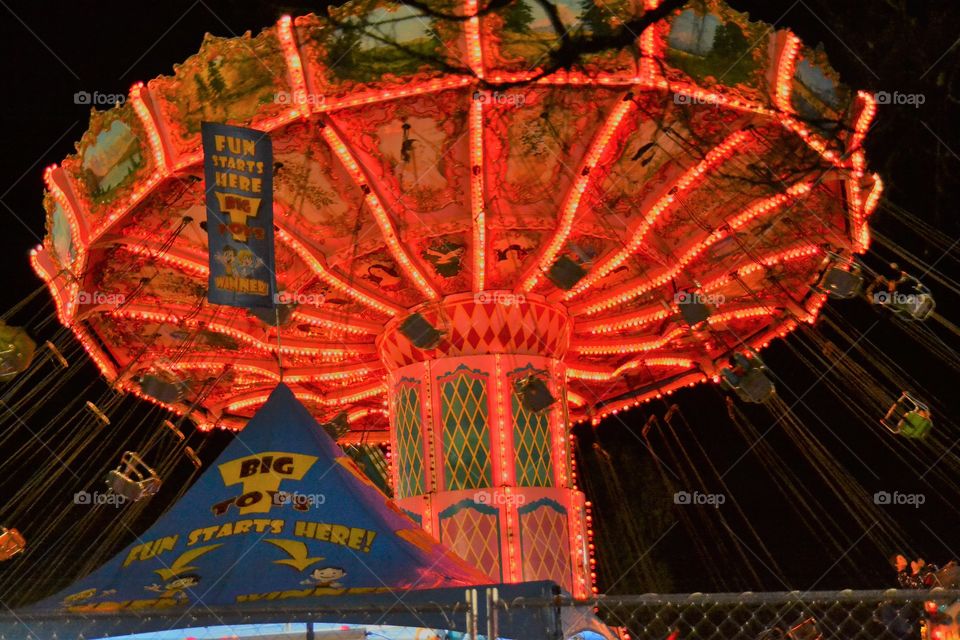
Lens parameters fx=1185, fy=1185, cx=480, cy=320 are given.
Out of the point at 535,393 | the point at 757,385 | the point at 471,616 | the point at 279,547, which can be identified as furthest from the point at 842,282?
the point at 471,616

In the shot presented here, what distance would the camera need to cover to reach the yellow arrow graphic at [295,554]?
9.37m

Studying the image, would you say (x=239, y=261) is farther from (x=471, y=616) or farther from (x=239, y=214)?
(x=471, y=616)

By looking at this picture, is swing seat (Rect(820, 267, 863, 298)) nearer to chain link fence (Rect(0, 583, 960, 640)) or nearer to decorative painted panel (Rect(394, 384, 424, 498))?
decorative painted panel (Rect(394, 384, 424, 498))

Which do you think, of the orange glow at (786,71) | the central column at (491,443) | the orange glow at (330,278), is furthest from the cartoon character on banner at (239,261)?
the orange glow at (786,71)

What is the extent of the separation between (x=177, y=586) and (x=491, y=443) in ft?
18.4

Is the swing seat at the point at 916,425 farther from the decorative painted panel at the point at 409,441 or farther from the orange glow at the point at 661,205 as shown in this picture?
the decorative painted panel at the point at 409,441

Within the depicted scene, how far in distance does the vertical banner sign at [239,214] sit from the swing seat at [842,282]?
6.00 meters

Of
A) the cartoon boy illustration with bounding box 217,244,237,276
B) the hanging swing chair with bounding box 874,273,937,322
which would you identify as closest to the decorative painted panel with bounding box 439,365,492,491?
the cartoon boy illustration with bounding box 217,244,237,276

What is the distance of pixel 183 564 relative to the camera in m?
9.41

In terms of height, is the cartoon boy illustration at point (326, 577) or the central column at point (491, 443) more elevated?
the central column at point (491, 443)

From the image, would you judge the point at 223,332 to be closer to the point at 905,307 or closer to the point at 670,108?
the point at 670,108

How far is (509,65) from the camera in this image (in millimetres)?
11312

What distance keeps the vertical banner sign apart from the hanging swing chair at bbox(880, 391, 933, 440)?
7002 mm

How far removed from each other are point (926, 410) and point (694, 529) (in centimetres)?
1163
